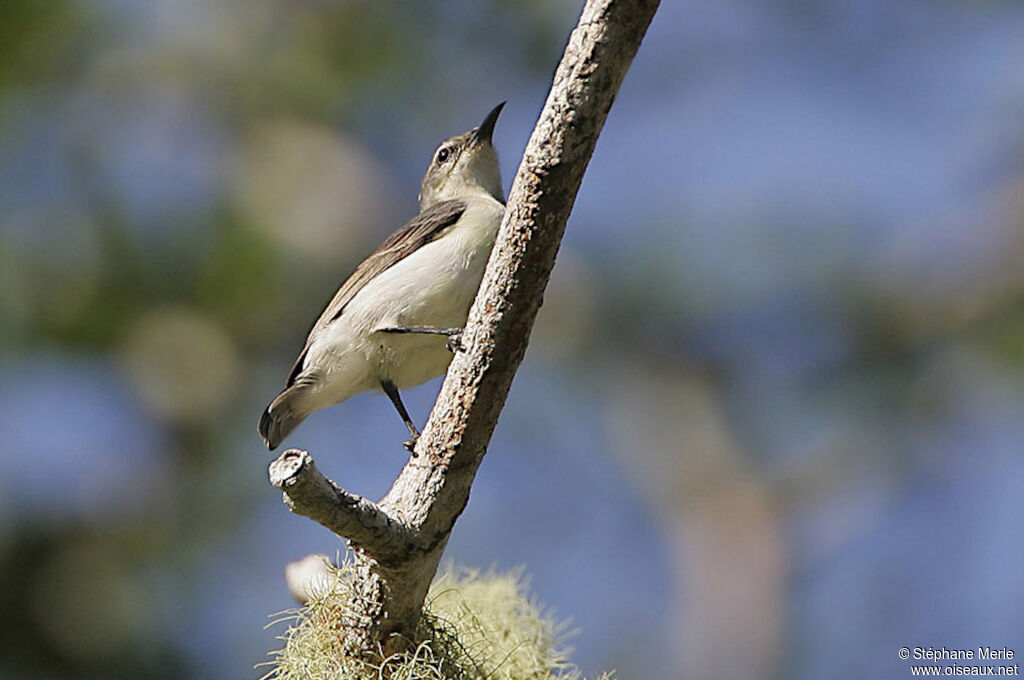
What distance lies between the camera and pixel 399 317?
3.71m

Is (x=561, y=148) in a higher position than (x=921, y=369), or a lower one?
lower

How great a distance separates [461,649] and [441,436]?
0.71m

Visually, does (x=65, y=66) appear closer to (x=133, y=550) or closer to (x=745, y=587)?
(x=133, y=550)

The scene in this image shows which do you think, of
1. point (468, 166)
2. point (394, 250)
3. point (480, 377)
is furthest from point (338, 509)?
point (468, 166)

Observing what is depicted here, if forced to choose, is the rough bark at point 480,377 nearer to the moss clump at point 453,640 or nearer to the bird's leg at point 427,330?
the moss clump at point 453,640

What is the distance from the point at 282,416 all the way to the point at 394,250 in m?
0.70

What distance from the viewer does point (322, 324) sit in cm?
409

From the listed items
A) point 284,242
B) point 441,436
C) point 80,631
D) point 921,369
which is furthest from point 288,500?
point 921,369

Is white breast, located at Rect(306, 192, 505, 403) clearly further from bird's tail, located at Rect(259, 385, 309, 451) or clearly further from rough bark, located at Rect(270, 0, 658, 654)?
rough bark, located at Rect(270, 0, 658, 654)

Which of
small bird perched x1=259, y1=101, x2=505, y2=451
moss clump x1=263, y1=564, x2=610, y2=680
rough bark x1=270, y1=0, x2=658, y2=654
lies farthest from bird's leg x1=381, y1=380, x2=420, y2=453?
rough bark x1=270, y1=0, x2=658, y2=654

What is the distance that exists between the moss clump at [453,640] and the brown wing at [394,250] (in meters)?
1.05

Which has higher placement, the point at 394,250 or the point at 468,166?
the point at 468,166

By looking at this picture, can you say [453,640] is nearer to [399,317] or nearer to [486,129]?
[399,317]

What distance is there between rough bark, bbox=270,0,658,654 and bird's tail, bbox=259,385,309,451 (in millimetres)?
1403
